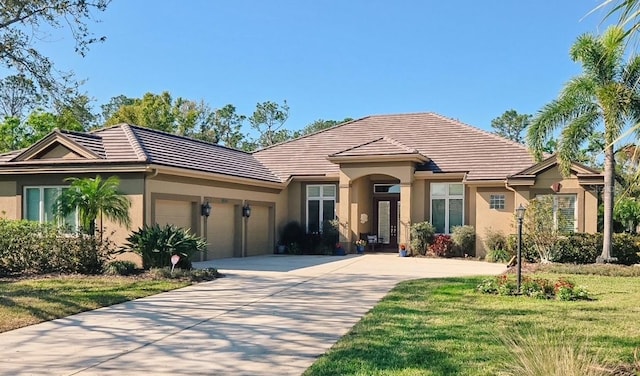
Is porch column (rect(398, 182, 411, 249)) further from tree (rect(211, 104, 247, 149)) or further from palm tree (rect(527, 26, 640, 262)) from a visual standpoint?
tree (rect(211, 104, 247, 149))

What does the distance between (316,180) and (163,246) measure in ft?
36.2

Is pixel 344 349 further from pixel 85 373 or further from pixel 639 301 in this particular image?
pixel 639 301

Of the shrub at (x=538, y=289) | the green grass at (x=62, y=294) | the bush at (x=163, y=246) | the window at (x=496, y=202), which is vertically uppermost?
the window at (x=496, y=202)

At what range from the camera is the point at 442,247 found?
2234cm

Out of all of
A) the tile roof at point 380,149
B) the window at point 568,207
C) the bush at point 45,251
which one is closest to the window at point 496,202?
the window at point 568,207

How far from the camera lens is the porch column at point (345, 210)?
78.1 ft

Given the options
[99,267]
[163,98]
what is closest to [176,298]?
[99,267]

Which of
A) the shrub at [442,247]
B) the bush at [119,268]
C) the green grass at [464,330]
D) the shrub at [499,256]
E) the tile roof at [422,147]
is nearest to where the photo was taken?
the green grass at [464,330]

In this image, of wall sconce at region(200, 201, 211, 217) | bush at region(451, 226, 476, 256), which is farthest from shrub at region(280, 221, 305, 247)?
bush at region(451, 226, 476, 256)

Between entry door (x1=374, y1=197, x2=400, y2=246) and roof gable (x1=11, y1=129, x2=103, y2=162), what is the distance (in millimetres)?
12653

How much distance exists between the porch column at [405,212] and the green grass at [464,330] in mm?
10663

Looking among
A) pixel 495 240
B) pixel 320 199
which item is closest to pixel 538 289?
pixel 495 240

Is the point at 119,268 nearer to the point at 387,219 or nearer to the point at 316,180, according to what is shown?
the point at 316,180

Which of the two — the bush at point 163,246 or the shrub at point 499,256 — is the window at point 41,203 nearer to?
the bush at point 163,246
